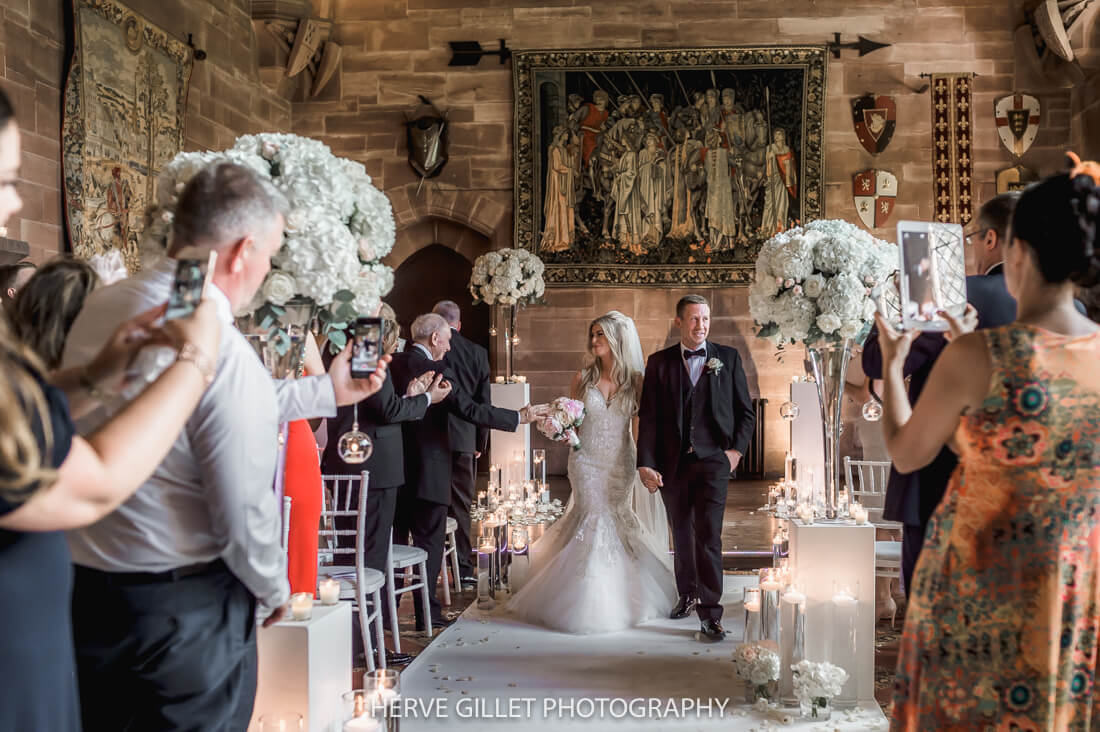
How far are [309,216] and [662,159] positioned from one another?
8.50m

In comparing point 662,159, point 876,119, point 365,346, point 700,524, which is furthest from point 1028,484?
point 876,119

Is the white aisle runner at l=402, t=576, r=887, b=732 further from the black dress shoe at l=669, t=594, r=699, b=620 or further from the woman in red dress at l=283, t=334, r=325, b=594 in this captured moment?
the woman in red dress at l=283, t=334, r=325, b=594

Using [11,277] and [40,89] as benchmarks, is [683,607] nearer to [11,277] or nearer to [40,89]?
[11,277]

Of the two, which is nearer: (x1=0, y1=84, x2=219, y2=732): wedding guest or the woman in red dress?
(x1=0, y1=84, x2=219, y2=732): wedding guest

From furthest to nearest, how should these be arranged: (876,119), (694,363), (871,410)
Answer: (876,119)
(694,363)
(871,410)

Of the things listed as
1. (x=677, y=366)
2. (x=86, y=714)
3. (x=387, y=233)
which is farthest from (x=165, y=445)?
(x=677, y=366)

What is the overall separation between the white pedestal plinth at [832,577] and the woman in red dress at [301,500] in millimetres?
1971

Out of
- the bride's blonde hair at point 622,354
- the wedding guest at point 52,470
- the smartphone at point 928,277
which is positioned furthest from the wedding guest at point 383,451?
the wedding guest at point 52,470

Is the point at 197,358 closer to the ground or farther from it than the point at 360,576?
farther from it

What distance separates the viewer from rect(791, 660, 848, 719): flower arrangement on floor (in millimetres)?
3674

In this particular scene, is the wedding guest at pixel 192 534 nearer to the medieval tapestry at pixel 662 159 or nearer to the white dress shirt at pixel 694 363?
the white dress shirt at pixel 694 363

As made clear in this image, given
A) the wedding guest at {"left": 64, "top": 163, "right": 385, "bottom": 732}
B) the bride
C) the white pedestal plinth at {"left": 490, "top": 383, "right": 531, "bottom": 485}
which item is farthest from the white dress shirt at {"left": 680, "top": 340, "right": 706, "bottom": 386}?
the wedding guest at {"left": 64, "top": 163, "right": 385, "bottom": 732}

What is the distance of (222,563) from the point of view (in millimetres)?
1744

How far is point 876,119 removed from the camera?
33.4 ft
